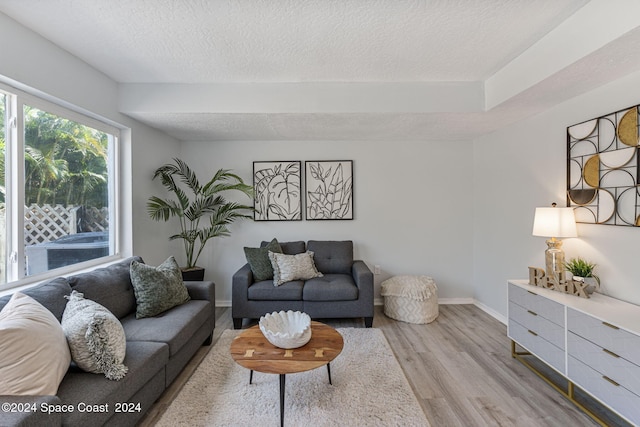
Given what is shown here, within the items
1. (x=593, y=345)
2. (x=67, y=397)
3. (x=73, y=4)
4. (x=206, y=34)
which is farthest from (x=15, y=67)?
(x=593, y=345)

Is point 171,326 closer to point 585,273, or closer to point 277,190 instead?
point 277,190

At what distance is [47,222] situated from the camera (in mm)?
2150

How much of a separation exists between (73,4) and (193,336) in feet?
8.00

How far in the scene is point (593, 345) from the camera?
5.55 ft

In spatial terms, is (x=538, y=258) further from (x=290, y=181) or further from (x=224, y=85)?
(x=224, y=85)

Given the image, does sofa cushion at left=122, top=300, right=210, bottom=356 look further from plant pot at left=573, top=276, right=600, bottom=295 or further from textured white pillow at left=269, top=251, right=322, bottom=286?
plant pot at left=573, top=276, right=600, bottom=295

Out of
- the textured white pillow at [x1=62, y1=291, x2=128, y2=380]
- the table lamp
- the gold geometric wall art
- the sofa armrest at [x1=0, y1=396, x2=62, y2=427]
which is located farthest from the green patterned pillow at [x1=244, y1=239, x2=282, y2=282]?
the gold geometric wall art

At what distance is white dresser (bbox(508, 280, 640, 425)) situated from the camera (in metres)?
1.51

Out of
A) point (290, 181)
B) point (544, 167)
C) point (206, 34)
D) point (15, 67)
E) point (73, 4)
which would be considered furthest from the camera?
point (290, 181)

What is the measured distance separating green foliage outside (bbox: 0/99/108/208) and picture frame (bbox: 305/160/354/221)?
2.27 metres

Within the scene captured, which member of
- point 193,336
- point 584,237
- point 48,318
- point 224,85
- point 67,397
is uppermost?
point 224,85

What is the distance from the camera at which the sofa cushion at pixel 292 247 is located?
356cm

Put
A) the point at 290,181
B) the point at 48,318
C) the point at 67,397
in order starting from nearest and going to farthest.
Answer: the point at 67,397 → the point at 48,318 → the point at 290,181

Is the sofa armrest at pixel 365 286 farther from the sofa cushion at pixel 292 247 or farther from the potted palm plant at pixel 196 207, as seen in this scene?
the potted palm plant at pixel 196 207
